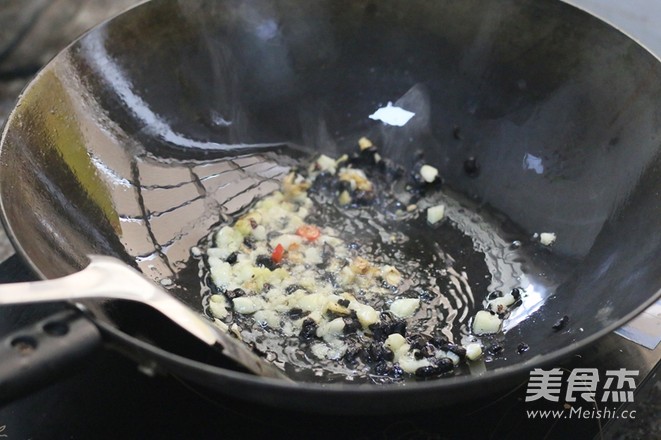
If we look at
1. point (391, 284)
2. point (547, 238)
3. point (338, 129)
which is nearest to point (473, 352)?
point (391, 284)

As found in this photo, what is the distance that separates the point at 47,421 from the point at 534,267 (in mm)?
855

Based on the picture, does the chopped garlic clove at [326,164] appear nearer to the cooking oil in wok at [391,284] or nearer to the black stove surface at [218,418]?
the cooking oil in wok at [391,284]

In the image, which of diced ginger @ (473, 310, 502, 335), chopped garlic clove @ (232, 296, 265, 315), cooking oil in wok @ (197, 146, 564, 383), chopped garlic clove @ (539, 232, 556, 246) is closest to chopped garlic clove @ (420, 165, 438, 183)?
cooking oil in wok @ (197, 146, 564, 383)

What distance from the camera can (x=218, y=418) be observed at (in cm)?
95

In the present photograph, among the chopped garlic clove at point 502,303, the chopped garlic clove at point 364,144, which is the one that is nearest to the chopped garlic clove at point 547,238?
the chopped garlic clove at point 502,303

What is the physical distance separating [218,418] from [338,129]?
28.8 inches

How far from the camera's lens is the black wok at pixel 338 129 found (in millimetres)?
1026

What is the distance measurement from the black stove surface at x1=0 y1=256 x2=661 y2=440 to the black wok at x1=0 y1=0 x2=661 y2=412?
10 cm

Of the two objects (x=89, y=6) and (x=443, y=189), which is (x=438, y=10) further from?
(x=89, y=6)

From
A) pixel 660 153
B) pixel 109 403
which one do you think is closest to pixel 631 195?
pixel 660 153

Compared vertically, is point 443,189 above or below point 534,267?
above

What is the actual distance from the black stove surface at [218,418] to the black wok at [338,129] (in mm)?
103

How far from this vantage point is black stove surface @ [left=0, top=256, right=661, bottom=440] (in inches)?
36.6

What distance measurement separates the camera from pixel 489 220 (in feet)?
4.36
